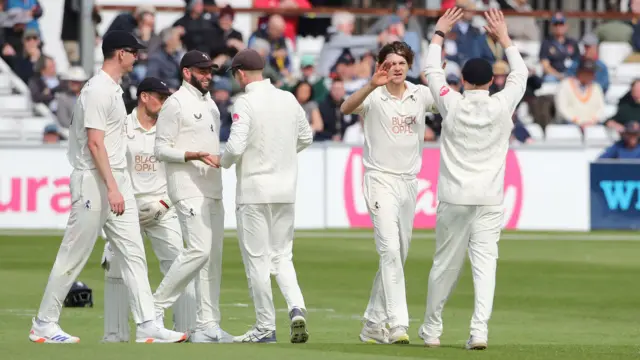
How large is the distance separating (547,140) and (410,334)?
16.5 metres

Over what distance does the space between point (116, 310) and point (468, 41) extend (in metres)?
18.9

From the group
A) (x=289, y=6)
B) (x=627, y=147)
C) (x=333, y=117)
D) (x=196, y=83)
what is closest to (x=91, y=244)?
(x=196, y=83)

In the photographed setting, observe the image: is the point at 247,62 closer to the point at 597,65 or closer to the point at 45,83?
the point at 45,83

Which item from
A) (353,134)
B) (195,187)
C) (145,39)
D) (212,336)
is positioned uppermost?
(145,39)

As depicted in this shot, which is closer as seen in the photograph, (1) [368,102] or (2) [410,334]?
(1) [368,102]

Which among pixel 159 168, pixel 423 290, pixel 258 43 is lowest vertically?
pixel 423 290

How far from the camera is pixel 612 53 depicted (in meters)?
33.0

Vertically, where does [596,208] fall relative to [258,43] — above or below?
below

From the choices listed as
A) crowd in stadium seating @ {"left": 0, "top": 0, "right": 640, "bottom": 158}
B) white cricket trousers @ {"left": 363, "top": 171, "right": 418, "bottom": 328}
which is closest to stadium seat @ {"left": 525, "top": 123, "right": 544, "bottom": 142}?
crowd in stadium seating @ {"left": 0, "top": 0, "right": 640, "bottom": 158}

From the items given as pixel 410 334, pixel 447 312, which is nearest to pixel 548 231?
pixel 447 312

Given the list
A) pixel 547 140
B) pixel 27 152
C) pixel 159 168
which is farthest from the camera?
pixel 547 140

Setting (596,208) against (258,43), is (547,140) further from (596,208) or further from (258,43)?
(258,43)

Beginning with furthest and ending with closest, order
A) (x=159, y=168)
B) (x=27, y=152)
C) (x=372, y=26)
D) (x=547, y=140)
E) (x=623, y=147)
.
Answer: (x=372, y=26)
(x=547, y=140)
(x=623, y=147)
(x=27, y=152)
(x=159, y=168)

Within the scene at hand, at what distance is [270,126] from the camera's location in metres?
12.1
